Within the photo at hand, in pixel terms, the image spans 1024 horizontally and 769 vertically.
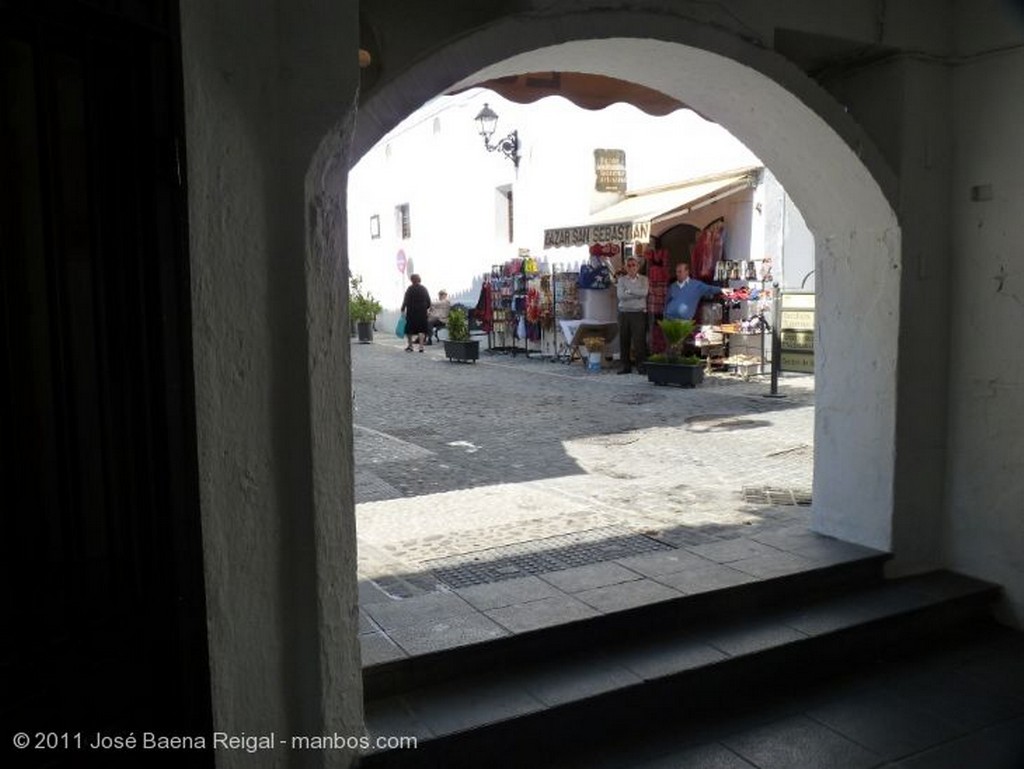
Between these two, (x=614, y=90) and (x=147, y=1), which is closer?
(x=147, y=1)

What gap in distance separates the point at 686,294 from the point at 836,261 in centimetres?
→ 899

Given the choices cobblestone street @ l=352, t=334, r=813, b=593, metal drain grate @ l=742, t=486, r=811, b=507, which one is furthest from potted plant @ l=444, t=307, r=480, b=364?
metal drain grate @ l=742, t=486, r=811, b=507

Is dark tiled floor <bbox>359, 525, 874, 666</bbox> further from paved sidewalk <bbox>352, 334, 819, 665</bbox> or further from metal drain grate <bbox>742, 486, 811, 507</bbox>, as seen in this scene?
metal drain grate <bbox>742, 486, 811, 507</bbox>

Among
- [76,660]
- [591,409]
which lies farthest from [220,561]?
[591,409]

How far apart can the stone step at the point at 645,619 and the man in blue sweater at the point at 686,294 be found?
9.15 meters

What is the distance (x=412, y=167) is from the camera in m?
24.7

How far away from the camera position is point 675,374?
11930 mm

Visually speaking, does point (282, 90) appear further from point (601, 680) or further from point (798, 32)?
point (798, 32)

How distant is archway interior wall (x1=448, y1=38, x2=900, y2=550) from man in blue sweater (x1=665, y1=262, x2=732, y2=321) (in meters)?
8.71

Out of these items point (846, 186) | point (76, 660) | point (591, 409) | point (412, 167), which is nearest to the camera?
point (76, 660)

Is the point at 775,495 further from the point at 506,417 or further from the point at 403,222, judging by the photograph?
the point at 403,222

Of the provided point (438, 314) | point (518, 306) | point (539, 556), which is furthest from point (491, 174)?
point (539, 556)

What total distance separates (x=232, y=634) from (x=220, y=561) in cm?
22

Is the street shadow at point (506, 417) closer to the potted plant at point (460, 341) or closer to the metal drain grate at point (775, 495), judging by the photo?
the potted plant at point (460, 341)
